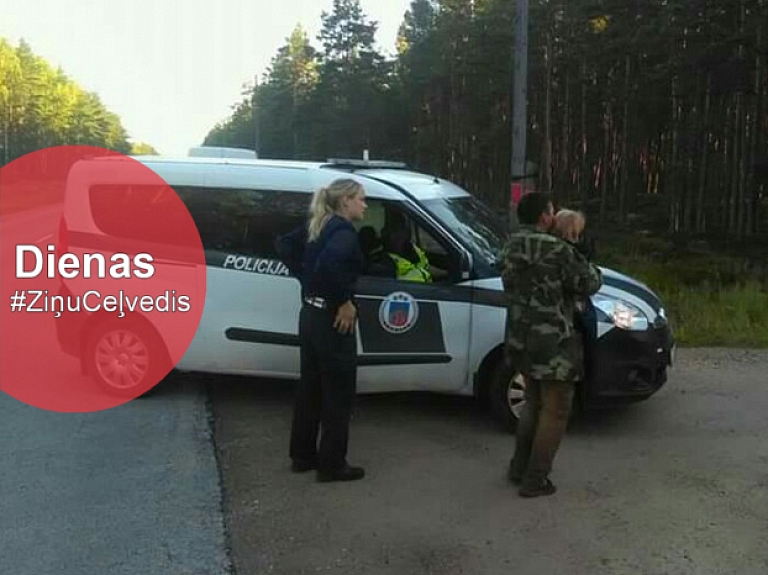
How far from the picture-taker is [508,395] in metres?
6.30

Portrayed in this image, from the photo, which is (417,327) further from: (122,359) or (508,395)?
(122,359)

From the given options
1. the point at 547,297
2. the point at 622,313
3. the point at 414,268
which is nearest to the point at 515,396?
the point at 622,313

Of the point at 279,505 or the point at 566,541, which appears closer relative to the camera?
the point at 566,541

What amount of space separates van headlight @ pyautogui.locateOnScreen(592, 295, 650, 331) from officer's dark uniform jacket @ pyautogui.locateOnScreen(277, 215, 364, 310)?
6.52 ft

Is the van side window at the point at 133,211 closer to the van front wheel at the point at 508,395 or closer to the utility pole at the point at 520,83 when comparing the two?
the van front wheel at the point at 508,395

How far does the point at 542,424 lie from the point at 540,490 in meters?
0.40

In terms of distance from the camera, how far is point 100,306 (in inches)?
276

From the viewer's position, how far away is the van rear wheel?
7012 mm

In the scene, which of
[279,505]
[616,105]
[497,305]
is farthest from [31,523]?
[616,105]

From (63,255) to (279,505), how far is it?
3.35m

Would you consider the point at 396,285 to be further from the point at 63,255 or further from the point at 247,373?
the point at 63,255

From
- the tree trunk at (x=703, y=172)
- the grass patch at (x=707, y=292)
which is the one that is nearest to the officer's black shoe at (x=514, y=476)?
the grass patch at (x=707, y=292)

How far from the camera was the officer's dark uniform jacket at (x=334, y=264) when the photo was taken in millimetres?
4961

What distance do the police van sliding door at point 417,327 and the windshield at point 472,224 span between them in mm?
183
